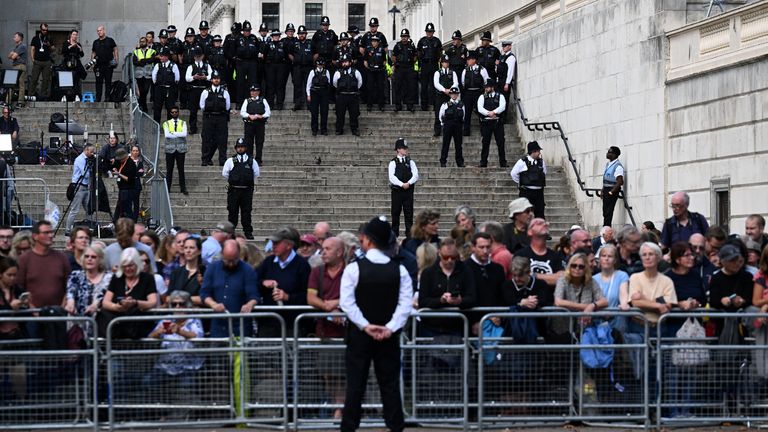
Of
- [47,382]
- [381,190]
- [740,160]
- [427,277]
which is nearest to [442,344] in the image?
[427,277]

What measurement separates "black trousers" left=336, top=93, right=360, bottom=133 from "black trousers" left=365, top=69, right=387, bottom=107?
5.29 ft

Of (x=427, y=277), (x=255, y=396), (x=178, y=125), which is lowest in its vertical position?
(x=255, y=396)

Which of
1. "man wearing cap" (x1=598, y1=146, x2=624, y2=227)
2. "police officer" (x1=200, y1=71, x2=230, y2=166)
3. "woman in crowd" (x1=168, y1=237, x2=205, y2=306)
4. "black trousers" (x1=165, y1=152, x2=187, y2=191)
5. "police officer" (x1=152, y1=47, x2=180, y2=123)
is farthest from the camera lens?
"police officer" (x1=152, y1=47, x2=180, y2=123)

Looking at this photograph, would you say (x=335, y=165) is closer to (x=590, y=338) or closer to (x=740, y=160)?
(x=740, y=160)

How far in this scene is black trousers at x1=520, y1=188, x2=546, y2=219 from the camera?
29.2 metres

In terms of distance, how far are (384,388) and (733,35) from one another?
13475 millimetres

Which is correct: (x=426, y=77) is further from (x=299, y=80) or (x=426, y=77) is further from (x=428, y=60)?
(x=299, y=80)

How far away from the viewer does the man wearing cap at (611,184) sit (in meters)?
29.5

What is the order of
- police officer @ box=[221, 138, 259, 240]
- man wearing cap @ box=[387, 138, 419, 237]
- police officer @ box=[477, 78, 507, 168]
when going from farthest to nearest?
1. police officer @ box=[477, 78, 507, 168]
2. man wearing cap @ box=[387, 138, 419, 237]
3. police officer @ box=[221, 138, 259, 240]

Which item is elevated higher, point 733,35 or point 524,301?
point 733,35

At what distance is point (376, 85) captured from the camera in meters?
36.8

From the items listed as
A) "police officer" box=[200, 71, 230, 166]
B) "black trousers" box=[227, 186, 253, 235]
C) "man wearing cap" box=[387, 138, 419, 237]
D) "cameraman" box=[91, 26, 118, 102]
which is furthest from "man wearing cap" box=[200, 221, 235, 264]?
"cameraman" box=[91, 26, 118, 102]

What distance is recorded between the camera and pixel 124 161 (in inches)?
1107

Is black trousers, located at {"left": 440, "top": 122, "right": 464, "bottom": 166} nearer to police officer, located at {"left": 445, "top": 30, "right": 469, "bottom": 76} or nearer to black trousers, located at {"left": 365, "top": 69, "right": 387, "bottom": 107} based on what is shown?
police officer, located at {"left": 445, "top": 30, "right": 469, "bottom": 76}
